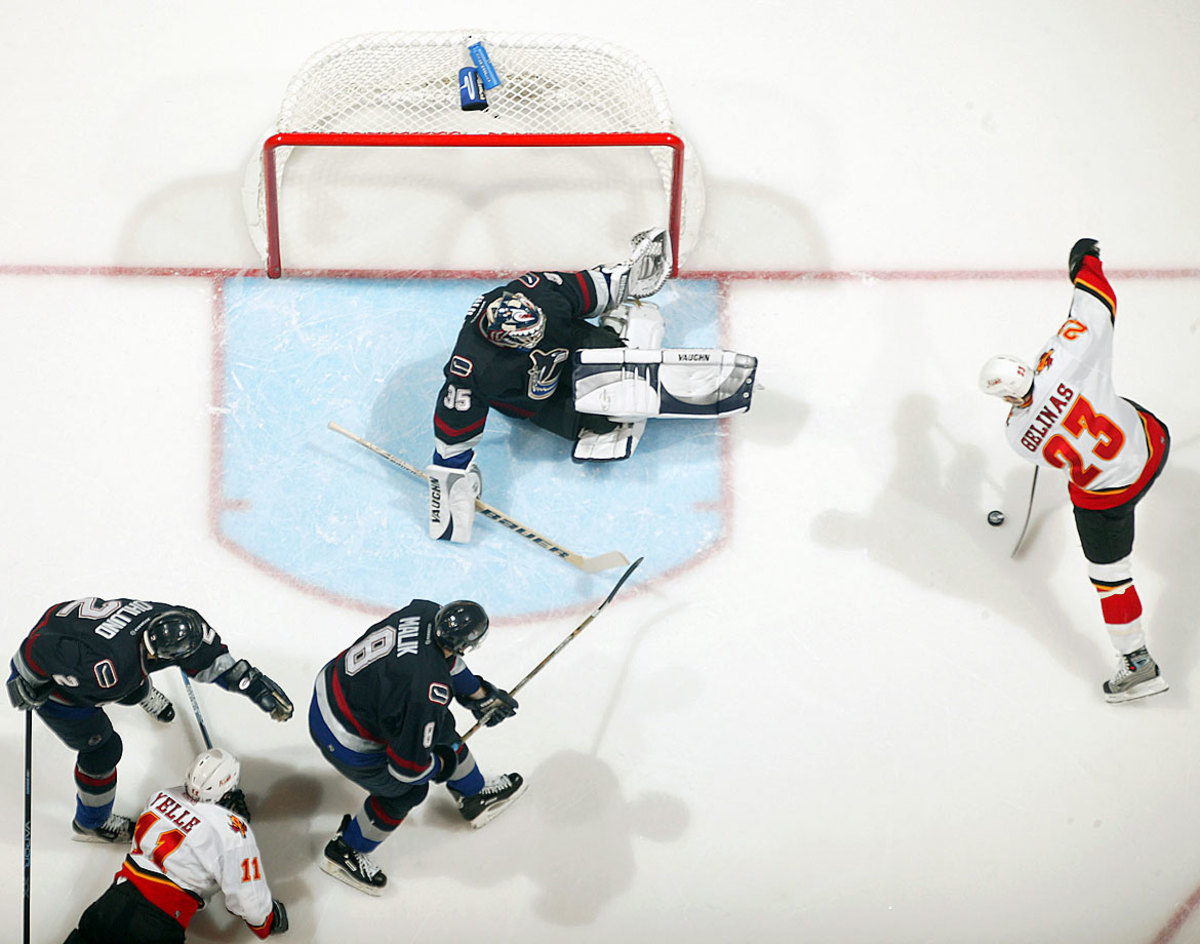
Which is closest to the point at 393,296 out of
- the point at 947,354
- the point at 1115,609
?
the point at 947,354

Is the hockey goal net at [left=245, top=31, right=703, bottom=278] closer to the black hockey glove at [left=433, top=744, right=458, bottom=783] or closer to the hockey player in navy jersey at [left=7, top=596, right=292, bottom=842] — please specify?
the hockey player in navy jersey at [left=7, top=596, right=292, bottom=842]

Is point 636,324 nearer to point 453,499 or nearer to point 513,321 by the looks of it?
point 513,321

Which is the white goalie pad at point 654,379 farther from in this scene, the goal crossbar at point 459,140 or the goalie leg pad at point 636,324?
the goal crossbar at point 459,140


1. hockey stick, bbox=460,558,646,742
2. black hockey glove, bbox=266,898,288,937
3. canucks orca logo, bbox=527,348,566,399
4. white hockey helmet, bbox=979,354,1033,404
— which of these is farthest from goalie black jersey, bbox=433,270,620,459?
black hockey glove, bbox=266,898,288,937

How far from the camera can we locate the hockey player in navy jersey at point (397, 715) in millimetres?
3902

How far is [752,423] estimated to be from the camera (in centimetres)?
504

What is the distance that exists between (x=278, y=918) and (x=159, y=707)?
0.79 m

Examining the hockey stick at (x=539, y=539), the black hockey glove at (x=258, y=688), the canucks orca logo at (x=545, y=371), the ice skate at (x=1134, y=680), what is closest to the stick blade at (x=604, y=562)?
the hockey stick at (x=539, y=539)

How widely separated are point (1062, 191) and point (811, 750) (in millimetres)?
2389

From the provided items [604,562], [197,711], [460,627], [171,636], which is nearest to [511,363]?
[604,562]

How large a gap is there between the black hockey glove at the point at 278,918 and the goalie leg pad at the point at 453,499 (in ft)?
4.21

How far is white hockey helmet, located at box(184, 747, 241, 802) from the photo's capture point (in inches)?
159

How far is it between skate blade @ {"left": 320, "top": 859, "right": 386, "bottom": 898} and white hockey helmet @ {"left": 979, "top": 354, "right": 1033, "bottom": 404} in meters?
2.40

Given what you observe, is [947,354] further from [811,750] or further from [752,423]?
[811,750]
